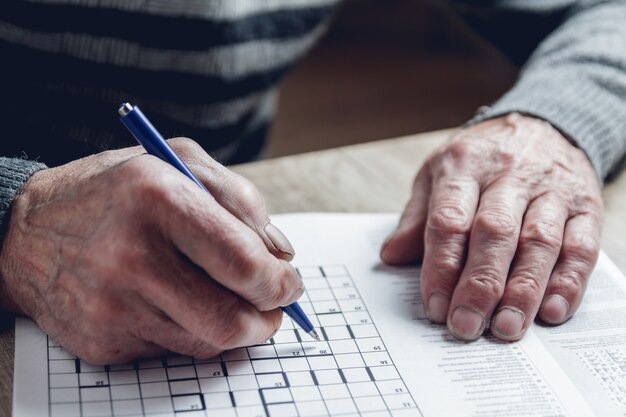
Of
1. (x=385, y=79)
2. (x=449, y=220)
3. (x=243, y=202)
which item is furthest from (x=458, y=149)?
(x=385, y=79)

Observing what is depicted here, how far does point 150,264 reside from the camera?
20.9 inches

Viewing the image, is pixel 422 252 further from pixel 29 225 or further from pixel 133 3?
pixel 133 3

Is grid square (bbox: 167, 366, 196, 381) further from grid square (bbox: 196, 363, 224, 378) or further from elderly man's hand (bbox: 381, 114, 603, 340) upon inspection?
elderly man's hand (bbox: 381, 114, 603, 340)

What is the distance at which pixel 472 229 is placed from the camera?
28.2 inches

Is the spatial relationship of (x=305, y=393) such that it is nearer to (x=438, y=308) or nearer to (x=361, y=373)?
(x=361, y=373)

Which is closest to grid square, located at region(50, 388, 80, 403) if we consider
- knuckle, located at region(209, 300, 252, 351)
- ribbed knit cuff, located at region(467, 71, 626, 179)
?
knuckle, located at region(209, 300, 252, 351)

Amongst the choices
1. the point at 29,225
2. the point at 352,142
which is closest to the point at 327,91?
the point at 352,142

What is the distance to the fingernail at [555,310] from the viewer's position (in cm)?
67

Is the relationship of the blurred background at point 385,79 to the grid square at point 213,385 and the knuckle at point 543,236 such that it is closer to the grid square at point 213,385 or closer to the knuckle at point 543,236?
the knuckle at point 543,236

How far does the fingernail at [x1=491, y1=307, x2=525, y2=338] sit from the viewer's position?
0.64 meters

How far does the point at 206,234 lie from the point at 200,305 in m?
0.06

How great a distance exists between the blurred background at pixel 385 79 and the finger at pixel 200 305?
1777 millimetres

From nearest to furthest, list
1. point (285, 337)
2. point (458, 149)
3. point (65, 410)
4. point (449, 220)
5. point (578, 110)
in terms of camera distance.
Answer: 1. point (65, 410)
2. point (285, 337)
3. point (449, 220)
4. point (458, 149)
5. point (578, 110)

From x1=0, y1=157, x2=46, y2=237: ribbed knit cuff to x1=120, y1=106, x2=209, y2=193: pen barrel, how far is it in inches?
5.1
